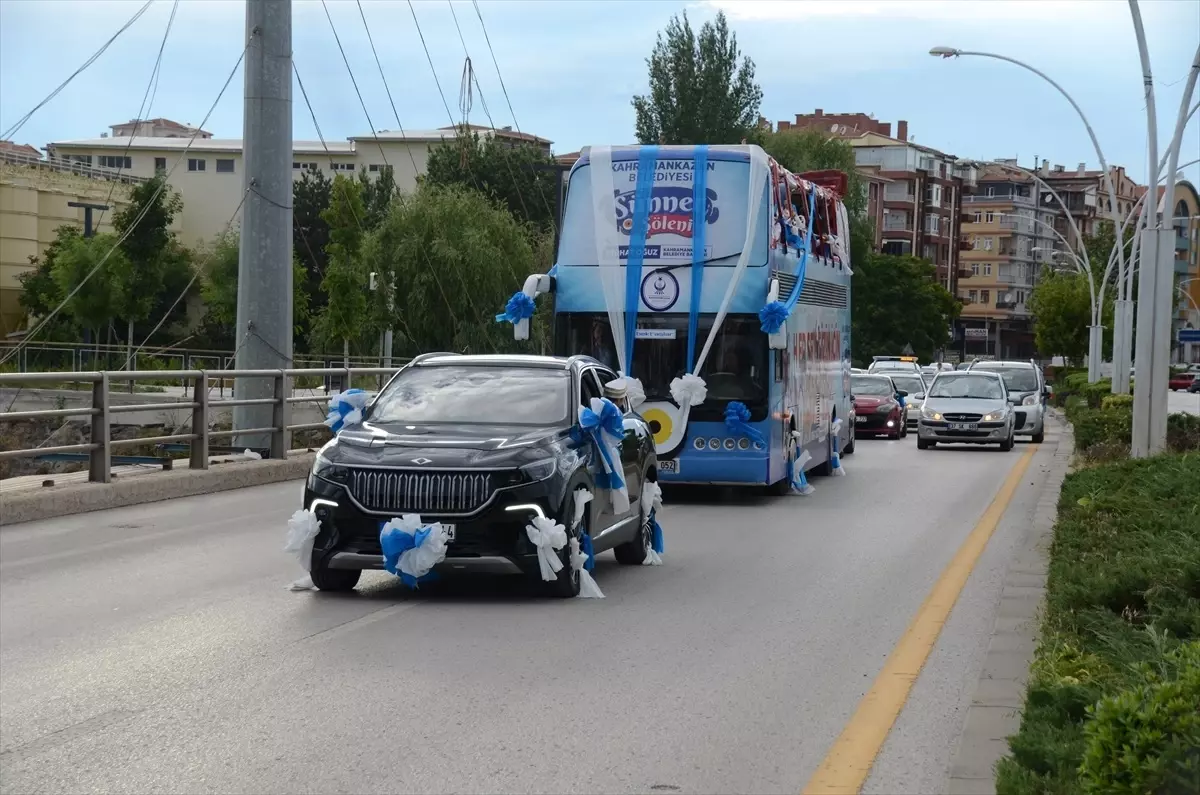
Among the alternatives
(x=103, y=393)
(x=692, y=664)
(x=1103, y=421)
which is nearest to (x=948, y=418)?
(x=1103, y=421)

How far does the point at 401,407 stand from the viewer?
40.2ft

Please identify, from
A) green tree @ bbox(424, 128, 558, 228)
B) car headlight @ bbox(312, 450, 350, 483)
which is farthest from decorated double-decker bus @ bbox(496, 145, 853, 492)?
green tree @ bbox(424, 128, 558, 228)

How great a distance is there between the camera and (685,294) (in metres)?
19.4

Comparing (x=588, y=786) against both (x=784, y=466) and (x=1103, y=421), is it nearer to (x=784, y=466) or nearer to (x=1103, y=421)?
(x=784, y=466)

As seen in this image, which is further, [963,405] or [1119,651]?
[963,405]

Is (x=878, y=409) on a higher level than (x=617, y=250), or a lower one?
lower

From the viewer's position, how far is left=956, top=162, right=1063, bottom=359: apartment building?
582ft

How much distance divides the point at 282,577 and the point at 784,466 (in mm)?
9451

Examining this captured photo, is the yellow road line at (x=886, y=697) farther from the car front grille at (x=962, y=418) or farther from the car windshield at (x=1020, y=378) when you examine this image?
the car windshield at (x=1020, y=378)

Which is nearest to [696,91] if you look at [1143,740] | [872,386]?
[872,386]

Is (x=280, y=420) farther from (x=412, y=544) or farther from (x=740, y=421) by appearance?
(x=412, y=544)

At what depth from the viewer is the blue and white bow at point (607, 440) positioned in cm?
1211

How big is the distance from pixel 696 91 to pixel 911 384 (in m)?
37.7

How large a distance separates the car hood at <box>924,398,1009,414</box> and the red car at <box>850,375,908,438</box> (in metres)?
3.47
